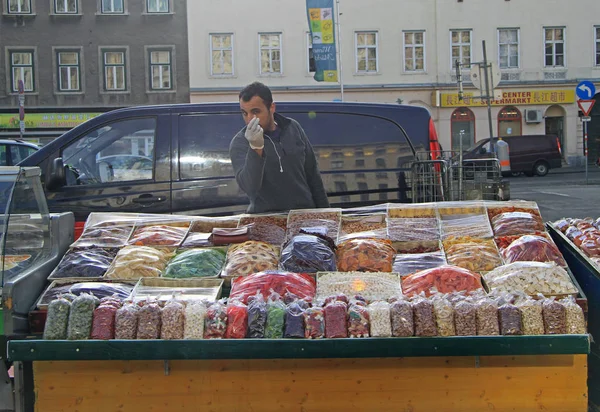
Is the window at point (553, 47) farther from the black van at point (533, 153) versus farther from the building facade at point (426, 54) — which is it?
the black van at point (533, 153)

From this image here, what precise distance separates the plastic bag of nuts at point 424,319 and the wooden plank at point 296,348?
0.21 ft

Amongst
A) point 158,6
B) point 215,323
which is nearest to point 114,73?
point 158,6

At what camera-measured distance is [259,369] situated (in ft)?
11.7

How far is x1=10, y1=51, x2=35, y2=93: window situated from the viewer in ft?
115

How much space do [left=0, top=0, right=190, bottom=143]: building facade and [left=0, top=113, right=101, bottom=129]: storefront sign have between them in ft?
0.15

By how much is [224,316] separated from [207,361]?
0.76 ft

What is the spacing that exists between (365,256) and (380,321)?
32.4 inches

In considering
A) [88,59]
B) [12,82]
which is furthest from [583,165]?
[12,82]

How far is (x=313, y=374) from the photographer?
11.7 ft

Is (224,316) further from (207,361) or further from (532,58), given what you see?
(532,58)

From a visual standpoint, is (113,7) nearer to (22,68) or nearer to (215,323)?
(22,68)

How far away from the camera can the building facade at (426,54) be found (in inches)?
1426

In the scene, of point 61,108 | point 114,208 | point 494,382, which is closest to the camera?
point 494,382

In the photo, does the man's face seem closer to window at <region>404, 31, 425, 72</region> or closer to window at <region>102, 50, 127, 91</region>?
window at <region>102, 50, 127, 91</region>
